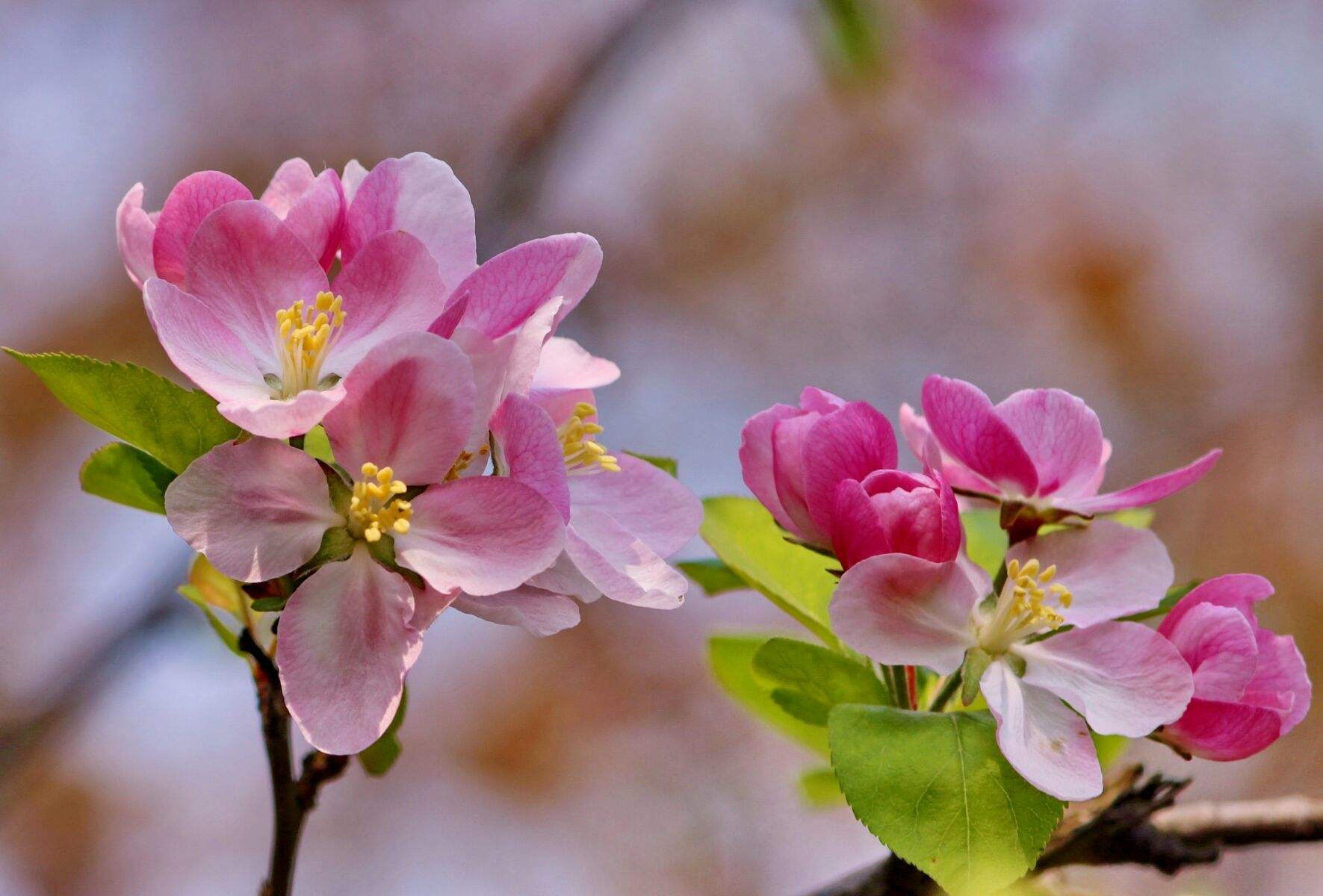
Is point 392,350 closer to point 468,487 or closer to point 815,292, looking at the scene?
point 468,487

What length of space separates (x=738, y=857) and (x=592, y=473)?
288cm

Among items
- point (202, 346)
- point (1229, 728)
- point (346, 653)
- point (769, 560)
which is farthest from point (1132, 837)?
point (202, 346)

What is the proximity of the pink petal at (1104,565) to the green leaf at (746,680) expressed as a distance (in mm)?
283

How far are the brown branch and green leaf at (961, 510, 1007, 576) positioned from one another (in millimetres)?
434

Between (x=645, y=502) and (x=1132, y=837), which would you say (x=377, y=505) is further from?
(x=1132, y=837)

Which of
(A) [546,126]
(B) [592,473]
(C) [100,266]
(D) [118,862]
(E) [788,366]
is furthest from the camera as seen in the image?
(E) [788,366]

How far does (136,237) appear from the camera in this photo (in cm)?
51

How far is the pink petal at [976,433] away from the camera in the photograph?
54 centimetres

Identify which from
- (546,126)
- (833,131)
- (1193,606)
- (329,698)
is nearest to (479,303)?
(329,698)

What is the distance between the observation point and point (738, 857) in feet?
10.4

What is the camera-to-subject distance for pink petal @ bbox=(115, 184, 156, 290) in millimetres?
509

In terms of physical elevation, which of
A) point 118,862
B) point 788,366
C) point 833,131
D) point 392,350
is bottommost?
point 118,862

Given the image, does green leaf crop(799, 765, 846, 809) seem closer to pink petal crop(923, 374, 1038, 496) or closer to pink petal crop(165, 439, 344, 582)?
pink petal crop(923, 374, 1038, 496)

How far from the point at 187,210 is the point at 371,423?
143 millimetres
